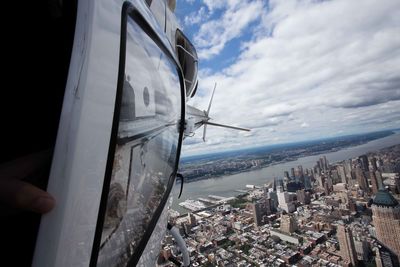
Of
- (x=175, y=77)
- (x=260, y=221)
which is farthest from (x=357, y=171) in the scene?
(x=175, y=77)

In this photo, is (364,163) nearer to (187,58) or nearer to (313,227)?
(313,227)

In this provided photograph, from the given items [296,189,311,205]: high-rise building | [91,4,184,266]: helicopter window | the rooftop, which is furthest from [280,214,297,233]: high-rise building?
[91,4,184,266]: helicopter window

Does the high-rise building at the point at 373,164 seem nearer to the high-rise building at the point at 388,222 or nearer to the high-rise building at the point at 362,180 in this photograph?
the high-rise building at the point at 362,180

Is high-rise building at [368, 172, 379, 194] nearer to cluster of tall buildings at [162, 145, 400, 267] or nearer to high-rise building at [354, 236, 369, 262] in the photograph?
cluster of tall buildings at [162, 145, 400, 267]

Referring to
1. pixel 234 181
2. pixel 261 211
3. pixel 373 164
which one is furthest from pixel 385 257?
pixel 234 181

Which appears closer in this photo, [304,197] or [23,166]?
[23,166]

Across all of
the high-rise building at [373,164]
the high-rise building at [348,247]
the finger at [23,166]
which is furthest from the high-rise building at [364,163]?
the finger at [23,166]
